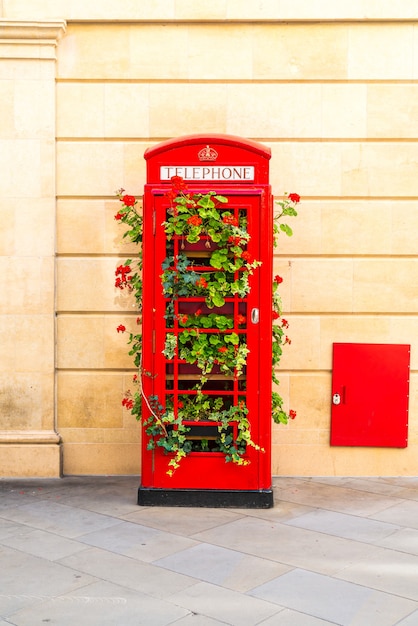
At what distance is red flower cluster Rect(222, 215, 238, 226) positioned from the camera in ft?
19.3

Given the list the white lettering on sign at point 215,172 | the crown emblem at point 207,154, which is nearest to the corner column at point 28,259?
the white lettering on sign at point 215,172

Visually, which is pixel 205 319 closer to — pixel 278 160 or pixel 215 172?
pixel 215 172

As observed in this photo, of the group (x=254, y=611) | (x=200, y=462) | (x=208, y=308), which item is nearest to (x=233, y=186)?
(x=208, y=308)

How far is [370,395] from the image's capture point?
7.25 metres

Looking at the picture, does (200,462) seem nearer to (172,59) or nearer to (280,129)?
(280,129)

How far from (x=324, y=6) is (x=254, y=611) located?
17.7 ft

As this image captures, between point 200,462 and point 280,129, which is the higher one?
point 280,129

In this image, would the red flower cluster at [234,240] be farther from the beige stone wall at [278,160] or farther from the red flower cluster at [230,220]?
the beige stone wall at [278,160]

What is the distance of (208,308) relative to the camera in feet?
20.2

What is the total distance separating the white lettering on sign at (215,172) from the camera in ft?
19.9

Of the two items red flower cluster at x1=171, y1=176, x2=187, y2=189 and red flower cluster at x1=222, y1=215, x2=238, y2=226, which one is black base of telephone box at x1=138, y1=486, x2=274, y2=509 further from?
red flower cluster at x1=171, y1=176, x2=187, y2=189

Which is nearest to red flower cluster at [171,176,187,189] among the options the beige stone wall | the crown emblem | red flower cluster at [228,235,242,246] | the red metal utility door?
the crown emblem

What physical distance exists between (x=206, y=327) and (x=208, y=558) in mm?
1830

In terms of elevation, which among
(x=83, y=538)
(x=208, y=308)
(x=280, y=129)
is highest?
(x=280, y=129)
